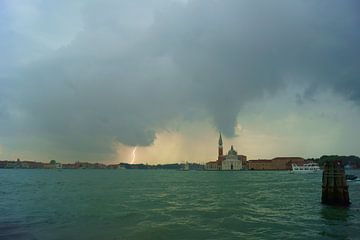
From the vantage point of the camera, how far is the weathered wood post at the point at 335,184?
150 ft

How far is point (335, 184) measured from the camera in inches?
1826

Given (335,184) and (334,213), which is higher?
(335,184)

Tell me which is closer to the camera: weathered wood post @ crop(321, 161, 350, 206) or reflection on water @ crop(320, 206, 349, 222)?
reflection on water @ crop(320, 206, 349, 222)

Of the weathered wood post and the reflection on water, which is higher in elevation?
the weathered wood post

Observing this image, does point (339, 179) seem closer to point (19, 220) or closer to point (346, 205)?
point (346, 205)

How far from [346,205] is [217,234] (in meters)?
23.6

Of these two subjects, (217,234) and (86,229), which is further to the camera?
(86,229)

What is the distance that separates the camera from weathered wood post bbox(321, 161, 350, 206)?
45781 millimetres

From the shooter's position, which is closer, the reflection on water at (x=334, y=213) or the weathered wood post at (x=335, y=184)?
the reflection on water at (x=334, y=213)

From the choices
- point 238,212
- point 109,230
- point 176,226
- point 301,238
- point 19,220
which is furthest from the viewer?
point 238,212

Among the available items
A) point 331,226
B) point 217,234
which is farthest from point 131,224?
point 331,226

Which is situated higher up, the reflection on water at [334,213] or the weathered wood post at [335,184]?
the weathered wood post at [335,184]

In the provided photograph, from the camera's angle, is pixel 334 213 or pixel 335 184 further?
pixel 335 184

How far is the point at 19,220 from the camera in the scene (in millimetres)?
38219
